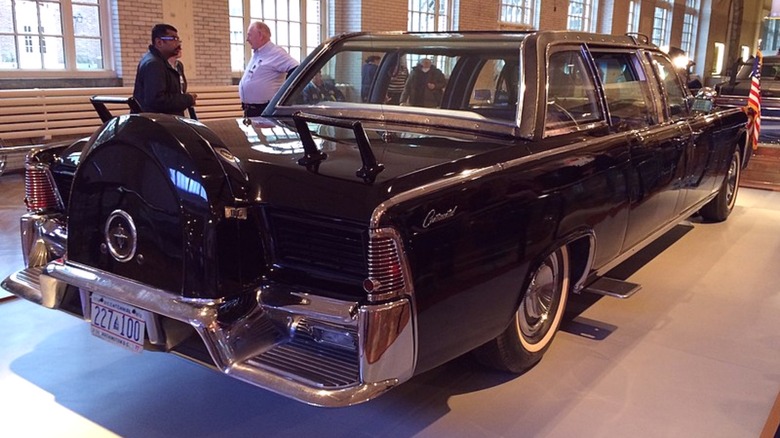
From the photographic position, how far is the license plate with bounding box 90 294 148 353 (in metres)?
2.67

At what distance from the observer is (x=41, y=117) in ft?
28.0

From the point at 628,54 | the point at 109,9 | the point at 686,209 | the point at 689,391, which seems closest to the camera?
the point at 689,391

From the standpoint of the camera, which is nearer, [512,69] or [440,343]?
[440,343]

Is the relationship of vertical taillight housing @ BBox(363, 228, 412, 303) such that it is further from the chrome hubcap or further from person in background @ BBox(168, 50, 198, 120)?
person in background @ BBox(168, 50, 198, 120)

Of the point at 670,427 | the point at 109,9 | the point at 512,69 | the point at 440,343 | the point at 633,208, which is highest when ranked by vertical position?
the point at 109,9

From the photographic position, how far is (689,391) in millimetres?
3318

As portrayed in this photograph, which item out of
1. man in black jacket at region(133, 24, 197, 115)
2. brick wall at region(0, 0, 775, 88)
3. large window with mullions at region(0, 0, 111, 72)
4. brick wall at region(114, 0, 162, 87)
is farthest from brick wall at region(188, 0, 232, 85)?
man in black jacket at region(133, 24, 197, 115)

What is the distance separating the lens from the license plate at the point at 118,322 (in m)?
2.67

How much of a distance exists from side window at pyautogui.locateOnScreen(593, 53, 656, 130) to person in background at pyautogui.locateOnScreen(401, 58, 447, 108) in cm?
90

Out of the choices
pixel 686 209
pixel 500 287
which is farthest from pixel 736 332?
pixel 500 287

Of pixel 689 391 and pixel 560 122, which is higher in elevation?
pixel 560 122

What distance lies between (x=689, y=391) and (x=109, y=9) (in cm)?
838

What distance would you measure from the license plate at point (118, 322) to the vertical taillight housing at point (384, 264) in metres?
0.90

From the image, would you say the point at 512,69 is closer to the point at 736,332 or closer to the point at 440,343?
the point at 440,343
